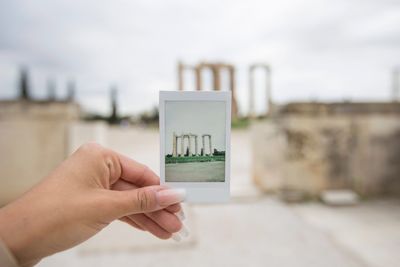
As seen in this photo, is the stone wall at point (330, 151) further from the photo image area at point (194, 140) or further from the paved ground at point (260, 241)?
the photo image area at point (194, 140)

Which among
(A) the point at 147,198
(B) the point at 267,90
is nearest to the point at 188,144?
(A) the point at 147,198


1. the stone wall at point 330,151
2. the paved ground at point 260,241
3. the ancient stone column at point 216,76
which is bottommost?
the paved ground at point 260,241

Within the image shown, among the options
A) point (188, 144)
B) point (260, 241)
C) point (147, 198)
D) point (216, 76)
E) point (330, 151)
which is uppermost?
point (216, 76)

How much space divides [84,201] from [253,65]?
166 inches

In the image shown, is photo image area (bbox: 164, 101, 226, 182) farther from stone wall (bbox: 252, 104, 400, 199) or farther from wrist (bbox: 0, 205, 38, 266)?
stone wall (bbox: 252, 104, 400, 199)

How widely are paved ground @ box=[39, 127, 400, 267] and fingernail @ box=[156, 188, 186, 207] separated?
1.64 meters

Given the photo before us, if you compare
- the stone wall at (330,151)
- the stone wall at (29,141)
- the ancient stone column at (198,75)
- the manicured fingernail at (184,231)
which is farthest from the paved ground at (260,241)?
the ancient stone column at (198,75)

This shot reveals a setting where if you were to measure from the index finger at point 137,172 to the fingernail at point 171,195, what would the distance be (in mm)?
176

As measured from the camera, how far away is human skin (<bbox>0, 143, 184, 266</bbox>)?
74cm

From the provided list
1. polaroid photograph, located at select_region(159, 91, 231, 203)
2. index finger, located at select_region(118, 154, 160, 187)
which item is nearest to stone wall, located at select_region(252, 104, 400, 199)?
index finger, located at select_region(118, 154, 160, 187)

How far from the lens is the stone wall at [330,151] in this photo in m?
3.69

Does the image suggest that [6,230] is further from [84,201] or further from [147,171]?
[147,171]

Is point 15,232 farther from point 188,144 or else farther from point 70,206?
point 188,144

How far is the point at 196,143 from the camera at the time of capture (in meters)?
0.73
